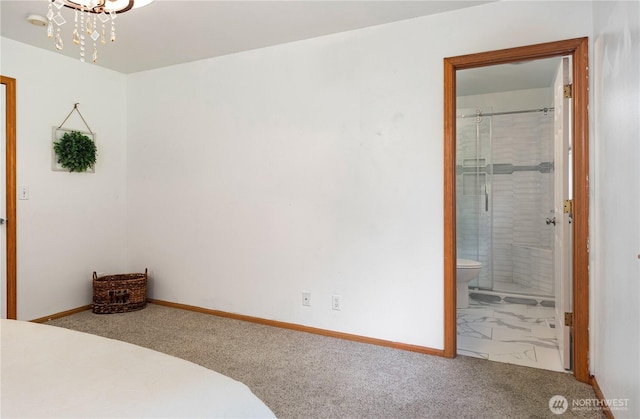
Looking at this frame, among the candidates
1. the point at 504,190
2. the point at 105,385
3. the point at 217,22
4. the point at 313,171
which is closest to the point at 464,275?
the point at 313,171

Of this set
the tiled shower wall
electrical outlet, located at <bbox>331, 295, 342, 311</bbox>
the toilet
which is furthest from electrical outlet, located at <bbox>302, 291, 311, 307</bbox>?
the tiled shower wall

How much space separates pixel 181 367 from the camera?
3.45 feet

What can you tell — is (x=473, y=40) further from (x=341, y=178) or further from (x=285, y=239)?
(x=285, y=239)

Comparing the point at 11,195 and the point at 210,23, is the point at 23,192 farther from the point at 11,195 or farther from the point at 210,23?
the point at 210,23

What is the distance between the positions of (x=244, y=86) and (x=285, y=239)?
4.41 feet

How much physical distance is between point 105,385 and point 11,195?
3015 mm

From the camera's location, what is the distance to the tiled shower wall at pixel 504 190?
471 cm

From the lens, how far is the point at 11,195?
317 centimetres

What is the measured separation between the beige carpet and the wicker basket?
35cm

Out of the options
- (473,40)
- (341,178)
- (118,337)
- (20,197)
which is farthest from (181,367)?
(20,197)

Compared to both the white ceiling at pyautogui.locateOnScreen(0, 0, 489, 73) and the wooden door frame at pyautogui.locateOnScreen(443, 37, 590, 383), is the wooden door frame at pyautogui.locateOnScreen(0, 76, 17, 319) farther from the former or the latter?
the wooden door frame at pyautogui.locateOnScreen(443, 37, 590, 383)

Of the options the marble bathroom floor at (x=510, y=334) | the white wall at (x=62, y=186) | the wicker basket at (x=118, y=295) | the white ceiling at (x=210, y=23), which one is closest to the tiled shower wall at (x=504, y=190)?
the marble bathroom floor at (x=510, y=334)

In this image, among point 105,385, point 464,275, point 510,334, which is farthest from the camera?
point 464,275

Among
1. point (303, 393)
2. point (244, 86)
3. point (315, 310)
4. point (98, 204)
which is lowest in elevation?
point (303, 393)
